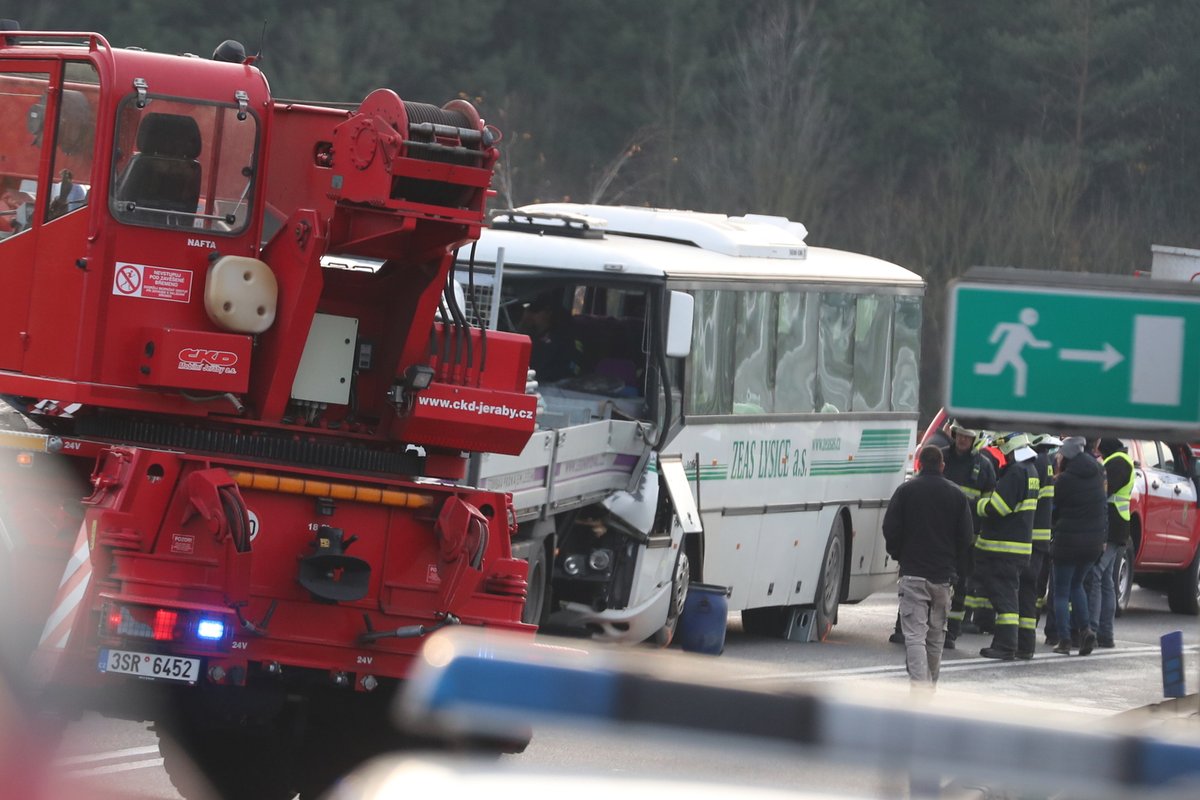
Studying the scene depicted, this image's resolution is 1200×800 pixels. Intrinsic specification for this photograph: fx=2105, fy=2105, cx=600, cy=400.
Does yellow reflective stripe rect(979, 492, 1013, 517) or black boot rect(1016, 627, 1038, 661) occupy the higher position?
yellow reflective stripe rect(979, 492, 1013, 517)

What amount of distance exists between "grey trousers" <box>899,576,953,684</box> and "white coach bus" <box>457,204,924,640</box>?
276 centimetres

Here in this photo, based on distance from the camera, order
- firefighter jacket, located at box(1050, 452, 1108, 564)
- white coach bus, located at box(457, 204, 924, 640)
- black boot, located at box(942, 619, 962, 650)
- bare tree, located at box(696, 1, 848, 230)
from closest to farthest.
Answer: white coach bus, located at box(457, 204, 924, 640)
firefighter jacket, located at box(1050, 452, 1108, 564)
black boot, located at box(942, 619, 962, 650)
bare tree, located at box(696, 1, 848, 230)

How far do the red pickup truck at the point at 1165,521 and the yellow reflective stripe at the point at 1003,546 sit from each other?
521 centimetres

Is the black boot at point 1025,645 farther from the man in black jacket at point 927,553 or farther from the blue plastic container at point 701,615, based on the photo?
the man in black jacket at point 927,553

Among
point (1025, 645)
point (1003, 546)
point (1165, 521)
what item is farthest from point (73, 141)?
point (1165, 521)

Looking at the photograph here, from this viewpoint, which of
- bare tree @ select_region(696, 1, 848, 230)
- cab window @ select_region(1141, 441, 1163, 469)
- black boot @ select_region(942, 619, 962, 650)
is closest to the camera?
black boot @ select_region(942, 619, 962, 650)

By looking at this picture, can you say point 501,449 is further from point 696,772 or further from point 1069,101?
point 1069,101

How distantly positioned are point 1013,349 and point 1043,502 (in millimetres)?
14090

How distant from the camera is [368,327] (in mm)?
10016

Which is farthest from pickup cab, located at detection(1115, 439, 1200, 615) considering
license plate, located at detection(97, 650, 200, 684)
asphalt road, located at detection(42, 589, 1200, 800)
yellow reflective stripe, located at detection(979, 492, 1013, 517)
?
license plate, located at detection(97, 650, 200, 684)

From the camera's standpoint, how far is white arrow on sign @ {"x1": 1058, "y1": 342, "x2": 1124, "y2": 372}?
5.15 metres

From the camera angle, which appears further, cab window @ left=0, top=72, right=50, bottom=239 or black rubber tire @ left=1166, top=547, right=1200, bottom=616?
black rubber tire @ left=1166, top=547, right=1200, bottom=616

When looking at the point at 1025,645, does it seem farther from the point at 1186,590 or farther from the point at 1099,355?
the point at 1099,355

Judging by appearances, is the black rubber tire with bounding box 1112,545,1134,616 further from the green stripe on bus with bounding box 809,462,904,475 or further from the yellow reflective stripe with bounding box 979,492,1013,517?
the yellow reflective stripe with bounding box 979,492,1013,517
